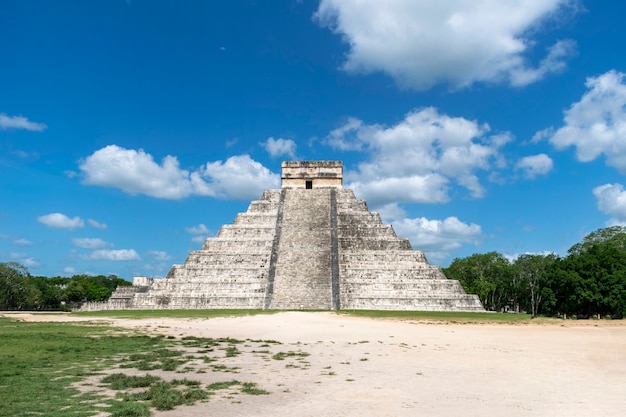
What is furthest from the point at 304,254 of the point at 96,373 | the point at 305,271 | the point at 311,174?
the point at 96,373

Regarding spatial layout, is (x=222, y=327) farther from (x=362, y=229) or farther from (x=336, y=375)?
(x=362, y=229)

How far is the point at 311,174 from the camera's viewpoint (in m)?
35.3

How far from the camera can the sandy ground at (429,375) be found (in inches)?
212

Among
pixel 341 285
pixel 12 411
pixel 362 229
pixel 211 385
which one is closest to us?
pixel 12 411

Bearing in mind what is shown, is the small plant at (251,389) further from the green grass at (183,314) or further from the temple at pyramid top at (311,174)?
the temple at pyramid top at (311,174)

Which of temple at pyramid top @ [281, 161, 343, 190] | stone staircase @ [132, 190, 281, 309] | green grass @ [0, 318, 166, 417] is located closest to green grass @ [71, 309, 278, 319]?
stone staircase @ [132, 190, 281, 309]

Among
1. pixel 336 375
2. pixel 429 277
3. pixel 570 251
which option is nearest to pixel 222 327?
pixel 336 375

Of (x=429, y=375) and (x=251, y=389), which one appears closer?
(x=251, y=389)

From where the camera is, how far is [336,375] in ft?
23.9

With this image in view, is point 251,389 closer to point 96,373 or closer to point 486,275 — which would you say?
point 96,373

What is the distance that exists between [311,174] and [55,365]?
28.4 m

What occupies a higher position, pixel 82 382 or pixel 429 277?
pixel 429 277

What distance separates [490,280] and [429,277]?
81.4ft

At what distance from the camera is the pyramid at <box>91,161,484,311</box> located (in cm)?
2400
